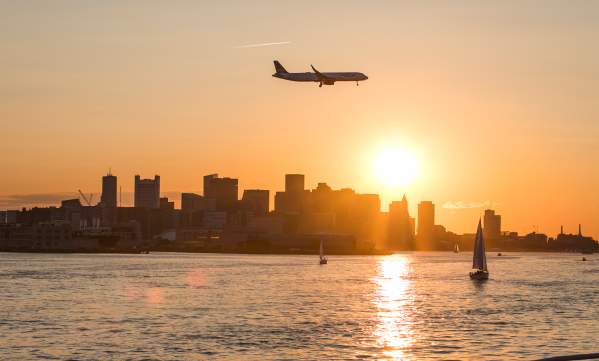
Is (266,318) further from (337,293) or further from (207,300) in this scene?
(337,293)

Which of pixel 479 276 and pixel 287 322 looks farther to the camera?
pixel 479 276

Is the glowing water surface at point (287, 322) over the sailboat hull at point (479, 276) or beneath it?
beneath

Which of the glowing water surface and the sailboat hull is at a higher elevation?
the sailboat hull

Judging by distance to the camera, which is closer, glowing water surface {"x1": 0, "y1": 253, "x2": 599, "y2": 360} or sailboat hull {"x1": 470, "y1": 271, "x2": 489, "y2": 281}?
glowing water surface {"x1": 0, "y1": 253, "x2": 599, "y2": 360}

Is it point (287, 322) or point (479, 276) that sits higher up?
point (479, 276)

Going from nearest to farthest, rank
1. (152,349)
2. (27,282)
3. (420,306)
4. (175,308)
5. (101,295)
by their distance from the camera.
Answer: (152,349), (175,308), (420,306), (101,295), (27,282)

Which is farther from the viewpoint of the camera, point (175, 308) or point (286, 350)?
→ point (175, 308)

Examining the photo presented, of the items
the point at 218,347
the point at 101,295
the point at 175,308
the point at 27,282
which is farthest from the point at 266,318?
the point at 27,282

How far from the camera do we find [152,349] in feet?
245

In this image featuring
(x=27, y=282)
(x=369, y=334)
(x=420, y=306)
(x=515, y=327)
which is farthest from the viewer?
(x=27, y=282)

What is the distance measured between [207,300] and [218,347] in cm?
5242

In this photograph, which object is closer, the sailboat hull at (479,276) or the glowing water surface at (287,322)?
the glowing water surface at (287,322)

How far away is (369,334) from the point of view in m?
87.0

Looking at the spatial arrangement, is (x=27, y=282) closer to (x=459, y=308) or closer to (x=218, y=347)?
(x=459, y=308)
